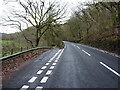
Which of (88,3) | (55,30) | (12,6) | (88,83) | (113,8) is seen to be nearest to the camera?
(88,83)

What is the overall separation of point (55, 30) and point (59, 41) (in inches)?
359

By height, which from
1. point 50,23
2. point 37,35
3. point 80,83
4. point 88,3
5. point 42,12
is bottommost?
point 80,83

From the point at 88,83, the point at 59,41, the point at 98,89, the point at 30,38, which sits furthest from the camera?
the point at 59,41

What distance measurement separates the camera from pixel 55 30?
3528cm

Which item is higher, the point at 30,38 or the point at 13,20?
the point at 13,20

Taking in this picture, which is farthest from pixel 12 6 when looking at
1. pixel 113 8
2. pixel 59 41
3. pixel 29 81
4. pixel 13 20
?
pixel 29 81

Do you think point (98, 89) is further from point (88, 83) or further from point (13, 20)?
point (13, 20)

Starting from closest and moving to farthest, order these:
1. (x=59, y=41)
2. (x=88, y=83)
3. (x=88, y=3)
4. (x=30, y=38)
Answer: (x=88, y=83) → (x=30, y=38) → (x=88, y=3) → (x=59, y=41)

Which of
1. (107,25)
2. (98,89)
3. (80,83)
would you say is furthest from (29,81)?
(107,25)

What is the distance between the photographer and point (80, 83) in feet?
21.3

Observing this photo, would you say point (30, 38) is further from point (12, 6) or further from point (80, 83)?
point (80, 83)

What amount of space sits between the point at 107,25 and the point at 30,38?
15.3 meters

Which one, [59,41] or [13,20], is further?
[59,41]

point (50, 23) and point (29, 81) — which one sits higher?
point (50, 23)
